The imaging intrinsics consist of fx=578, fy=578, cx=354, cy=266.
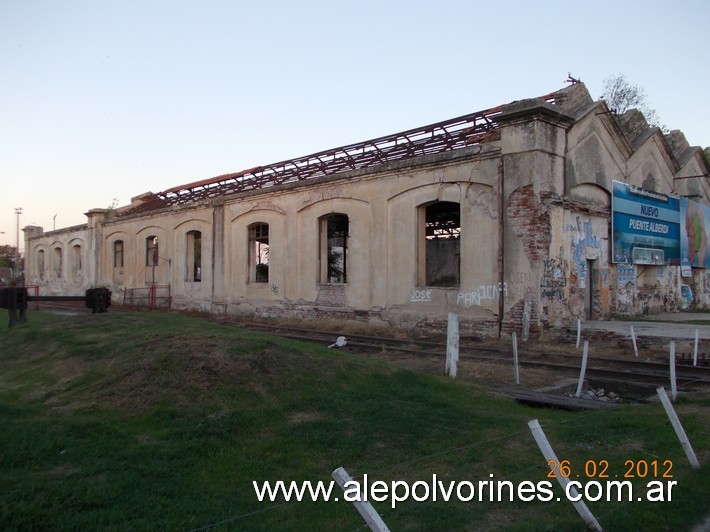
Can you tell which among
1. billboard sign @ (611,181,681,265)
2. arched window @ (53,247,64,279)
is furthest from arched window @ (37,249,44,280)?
billboard sign @ (611,181,681,265)

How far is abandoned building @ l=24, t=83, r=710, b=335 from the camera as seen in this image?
1434 cm

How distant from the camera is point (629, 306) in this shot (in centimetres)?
1814

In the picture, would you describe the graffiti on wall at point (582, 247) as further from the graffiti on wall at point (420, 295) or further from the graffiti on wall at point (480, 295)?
Result: the graffiti on wall at point (420, 295)

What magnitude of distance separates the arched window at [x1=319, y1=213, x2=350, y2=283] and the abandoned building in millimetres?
63

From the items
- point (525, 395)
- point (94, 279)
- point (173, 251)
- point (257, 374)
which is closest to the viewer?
point (257, 374)

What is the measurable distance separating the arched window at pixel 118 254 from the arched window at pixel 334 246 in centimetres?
1417

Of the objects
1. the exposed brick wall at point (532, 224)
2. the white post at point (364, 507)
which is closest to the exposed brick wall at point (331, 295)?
the exposed brick wall at point (532, 224)

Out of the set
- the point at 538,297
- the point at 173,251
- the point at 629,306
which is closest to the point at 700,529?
the point at 538,297

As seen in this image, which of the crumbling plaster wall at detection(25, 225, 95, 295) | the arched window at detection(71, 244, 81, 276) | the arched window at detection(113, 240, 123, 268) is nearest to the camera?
the arched window at detection(113, 240, 123, 268)

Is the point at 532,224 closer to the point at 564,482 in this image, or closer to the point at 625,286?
the point at 625,286

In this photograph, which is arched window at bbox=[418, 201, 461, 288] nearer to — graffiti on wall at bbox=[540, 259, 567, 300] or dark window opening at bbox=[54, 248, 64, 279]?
graffiti on wall at bbox=[540, 259, 567, 300]

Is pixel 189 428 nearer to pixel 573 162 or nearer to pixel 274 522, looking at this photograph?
pixel 274 522

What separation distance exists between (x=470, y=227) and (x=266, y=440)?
11.1 metres

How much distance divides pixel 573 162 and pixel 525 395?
30.0ft
